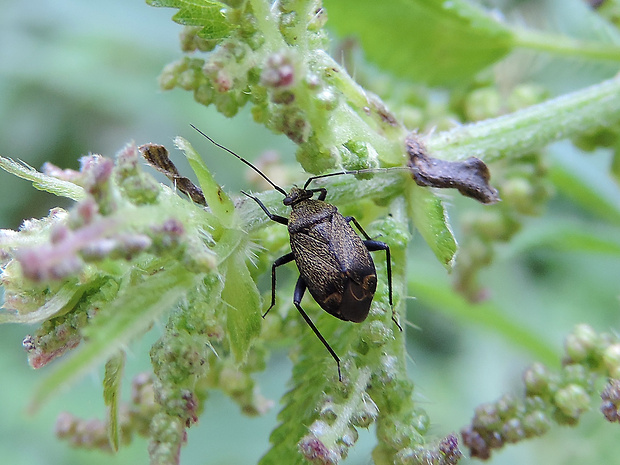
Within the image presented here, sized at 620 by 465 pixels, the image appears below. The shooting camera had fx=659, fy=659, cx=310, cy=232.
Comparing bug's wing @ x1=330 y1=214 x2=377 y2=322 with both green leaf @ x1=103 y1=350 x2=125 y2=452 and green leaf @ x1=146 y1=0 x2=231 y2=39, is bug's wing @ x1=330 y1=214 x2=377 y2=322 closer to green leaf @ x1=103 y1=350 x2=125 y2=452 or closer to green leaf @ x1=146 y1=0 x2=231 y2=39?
green leaf @ x1=103 y1=350 x2=125 y2=452

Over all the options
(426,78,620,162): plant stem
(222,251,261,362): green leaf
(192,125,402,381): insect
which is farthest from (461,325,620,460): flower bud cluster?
(222,251,261,362): green leaf

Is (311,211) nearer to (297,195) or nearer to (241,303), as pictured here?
(297,195)

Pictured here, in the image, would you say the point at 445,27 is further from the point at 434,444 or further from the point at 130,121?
the point at 130,121

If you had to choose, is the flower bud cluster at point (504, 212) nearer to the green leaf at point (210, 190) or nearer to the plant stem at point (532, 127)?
the plant stem at point (532, 127)

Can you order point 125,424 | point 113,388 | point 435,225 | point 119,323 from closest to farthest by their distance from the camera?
1. point 119,323
2. point 113,388
3. point 435,225
4. point 125,424

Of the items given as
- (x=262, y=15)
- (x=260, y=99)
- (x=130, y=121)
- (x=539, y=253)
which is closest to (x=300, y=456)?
(x=260, y=99)

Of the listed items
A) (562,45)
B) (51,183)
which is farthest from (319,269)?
(562,45)
